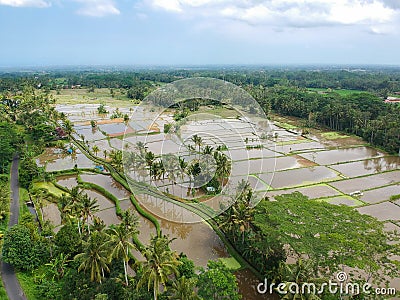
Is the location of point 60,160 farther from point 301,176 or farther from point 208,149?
point 301,176

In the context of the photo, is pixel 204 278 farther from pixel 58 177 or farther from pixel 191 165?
pixel 58 177

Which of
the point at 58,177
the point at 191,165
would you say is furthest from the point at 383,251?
the point at 58,177

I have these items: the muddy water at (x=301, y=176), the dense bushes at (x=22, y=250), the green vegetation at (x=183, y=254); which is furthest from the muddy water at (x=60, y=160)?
the muddy water at (x=301, y=176)

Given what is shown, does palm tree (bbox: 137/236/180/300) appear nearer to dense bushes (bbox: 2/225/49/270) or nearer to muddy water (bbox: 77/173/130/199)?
dense bushes (bbox: 2/225/49/270)

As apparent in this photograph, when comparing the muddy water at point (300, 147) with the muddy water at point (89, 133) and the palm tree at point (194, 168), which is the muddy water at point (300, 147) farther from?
the muddy water at point (89, 133)

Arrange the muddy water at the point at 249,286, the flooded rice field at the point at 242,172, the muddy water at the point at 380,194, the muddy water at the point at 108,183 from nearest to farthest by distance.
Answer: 1. the muddy water at the point at 249,286
2. the flooded rice field at the point at 242,172
3. the muddy water at the point at 380,194
4. the muddy water at the point at 108,183

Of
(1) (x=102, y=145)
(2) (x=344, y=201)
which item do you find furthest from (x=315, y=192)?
(1) (x=102, y=145)
